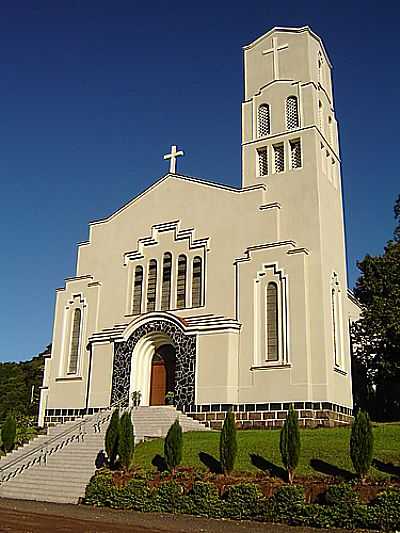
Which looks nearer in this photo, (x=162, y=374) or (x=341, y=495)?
(x=341, y=495)

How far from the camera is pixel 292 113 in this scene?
2598 centimetres

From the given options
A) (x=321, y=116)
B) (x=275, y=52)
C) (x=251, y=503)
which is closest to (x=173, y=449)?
(x=251, y=503)

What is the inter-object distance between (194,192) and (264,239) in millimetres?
4418

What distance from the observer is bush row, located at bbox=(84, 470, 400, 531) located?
38.9 ft

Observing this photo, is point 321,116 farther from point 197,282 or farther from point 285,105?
point 197,282

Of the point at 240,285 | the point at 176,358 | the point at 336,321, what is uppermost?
the point at 240,285

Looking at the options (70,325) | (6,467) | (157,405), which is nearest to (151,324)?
(157,405)

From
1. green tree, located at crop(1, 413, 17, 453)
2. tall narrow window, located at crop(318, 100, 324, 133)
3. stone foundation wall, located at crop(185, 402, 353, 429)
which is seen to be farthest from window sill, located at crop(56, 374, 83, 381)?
tall narrow window, located at crop(318, 100, 324, 133)

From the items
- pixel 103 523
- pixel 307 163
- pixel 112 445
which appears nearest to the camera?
pixel 103 523

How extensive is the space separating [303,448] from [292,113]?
50.7ft

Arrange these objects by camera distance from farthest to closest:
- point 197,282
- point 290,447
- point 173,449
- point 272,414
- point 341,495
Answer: point 197,282
point 272,414
point 173,449
point 290,447
point 341,495

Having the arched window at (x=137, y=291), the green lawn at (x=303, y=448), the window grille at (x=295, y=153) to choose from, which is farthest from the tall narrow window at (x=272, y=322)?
the arched window at (x=137, y=291)

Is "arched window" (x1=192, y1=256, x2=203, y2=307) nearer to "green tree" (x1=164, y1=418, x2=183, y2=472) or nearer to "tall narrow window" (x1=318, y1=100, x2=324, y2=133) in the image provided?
"tall narrow window" (x1=318, y1=100, x2=324, y2=133)

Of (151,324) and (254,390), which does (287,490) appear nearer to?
(254,390)
